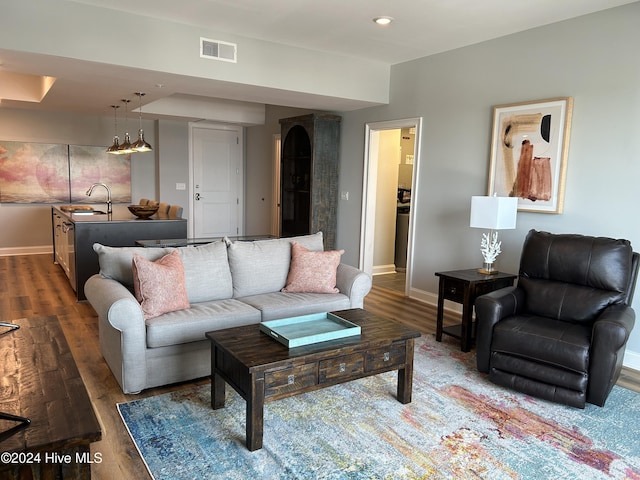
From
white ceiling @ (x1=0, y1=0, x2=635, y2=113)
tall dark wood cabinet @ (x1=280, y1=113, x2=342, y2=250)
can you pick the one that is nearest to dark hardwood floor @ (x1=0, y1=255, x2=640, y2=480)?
tall dark wood cabinet @ (x1=280, y1=113, x2=342, y2=250)

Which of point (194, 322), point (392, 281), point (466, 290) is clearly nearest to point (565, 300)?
point (466, 290)

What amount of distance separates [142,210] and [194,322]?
2940 millimetres

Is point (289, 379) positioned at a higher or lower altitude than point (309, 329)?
lower

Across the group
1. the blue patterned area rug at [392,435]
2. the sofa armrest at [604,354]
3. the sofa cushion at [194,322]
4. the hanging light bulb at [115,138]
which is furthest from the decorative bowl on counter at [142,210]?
the sofa armrest at [604,354]

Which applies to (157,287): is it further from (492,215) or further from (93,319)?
(492,215)

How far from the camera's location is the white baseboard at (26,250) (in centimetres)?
761

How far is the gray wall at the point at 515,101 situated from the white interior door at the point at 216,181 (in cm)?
→ 366

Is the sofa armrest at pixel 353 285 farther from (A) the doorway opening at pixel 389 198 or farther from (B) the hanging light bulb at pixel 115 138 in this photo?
(B) the hanging light bulb at pixel 115 138

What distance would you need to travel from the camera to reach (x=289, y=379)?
2451 mm

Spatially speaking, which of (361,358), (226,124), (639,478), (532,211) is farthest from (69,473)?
(226,124)

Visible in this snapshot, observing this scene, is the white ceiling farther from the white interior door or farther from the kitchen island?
the white interior door

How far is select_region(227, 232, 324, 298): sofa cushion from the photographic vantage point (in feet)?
12.3

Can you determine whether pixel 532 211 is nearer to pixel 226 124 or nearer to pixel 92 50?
pixel 92 50

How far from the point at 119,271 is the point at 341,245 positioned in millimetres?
3700
